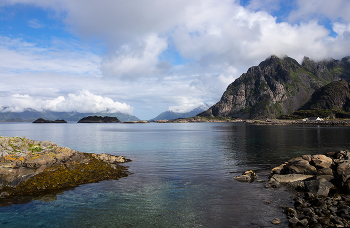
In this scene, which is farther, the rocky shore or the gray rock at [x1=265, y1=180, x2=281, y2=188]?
the gray rock at [x1=265, y1=180, x2=281, y2=188]

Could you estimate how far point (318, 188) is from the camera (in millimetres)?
23969

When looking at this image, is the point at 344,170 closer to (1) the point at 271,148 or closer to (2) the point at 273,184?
(2) the point at 273,184

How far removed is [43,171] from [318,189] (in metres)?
35.1

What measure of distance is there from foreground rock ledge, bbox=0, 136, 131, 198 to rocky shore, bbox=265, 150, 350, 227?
77.6 ft

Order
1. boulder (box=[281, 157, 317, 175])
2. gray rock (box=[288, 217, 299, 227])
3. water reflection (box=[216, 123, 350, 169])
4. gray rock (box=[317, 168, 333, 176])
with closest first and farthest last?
gray rock (box=[288, 217, 299, 227]) < gray rock (box=[317, 168, 333, 176]) < boulder (box=[281, 157, 317, 175]) < water reflection (box=[216, 123, 350, 169])

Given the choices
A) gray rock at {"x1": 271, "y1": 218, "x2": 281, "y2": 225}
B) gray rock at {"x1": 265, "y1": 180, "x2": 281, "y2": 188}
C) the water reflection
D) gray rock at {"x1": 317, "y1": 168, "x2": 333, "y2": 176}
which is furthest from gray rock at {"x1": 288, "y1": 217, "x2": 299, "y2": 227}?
the water reflection

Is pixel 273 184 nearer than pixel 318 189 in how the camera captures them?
No

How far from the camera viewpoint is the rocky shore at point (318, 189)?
17.1m

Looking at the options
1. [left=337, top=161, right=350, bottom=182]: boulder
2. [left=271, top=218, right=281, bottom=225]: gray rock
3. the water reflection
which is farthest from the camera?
the water reflection

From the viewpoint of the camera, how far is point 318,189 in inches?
938

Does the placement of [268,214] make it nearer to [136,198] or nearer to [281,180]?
[281,180]

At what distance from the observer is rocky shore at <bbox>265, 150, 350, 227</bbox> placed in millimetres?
17114

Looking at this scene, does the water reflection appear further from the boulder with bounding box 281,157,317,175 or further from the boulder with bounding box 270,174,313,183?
the boulder with bounding box 270,174,313,183

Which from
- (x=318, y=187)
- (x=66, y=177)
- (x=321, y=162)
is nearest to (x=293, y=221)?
(x=318, y=187)
